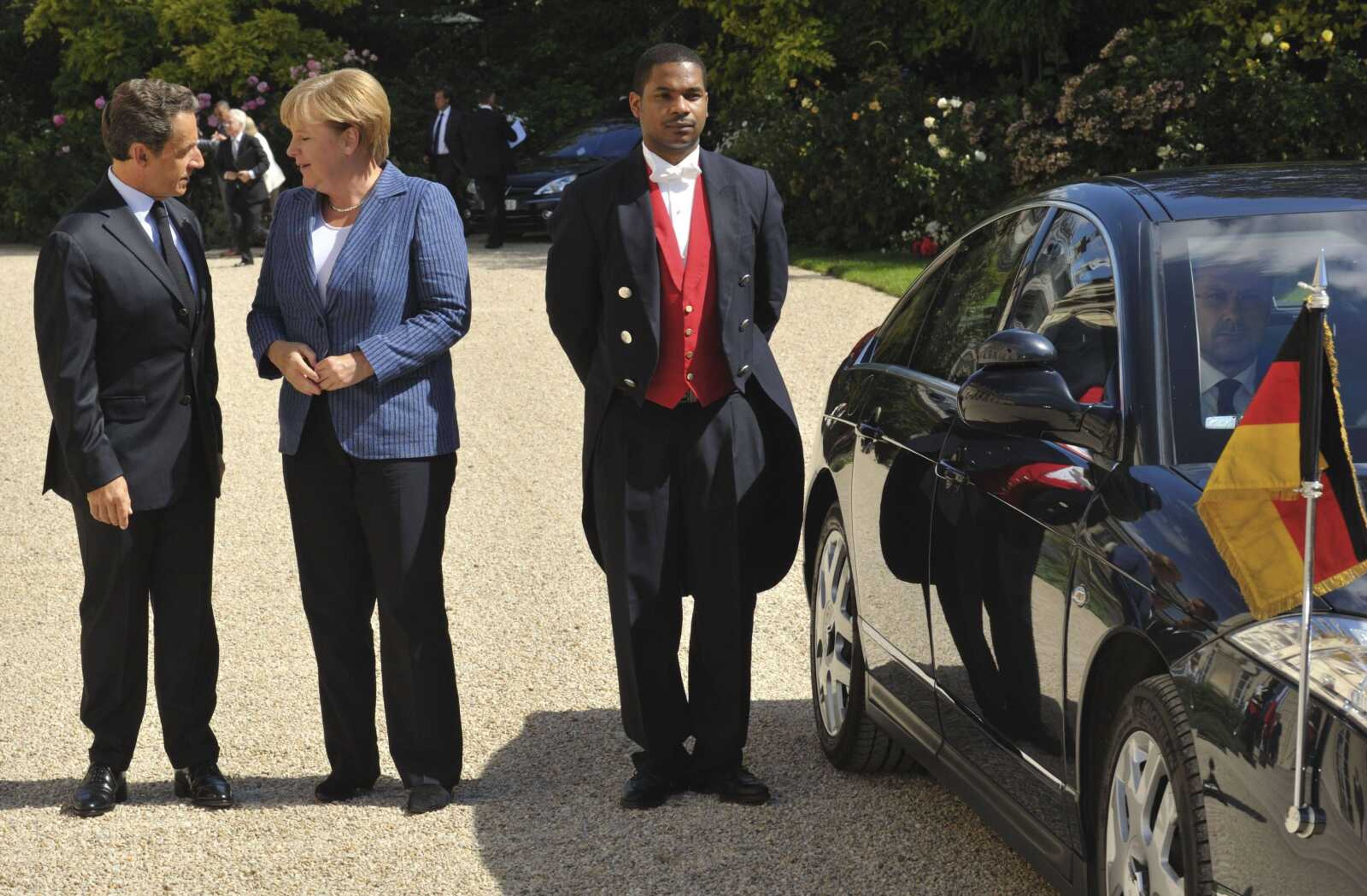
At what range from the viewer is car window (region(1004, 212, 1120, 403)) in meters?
3.73

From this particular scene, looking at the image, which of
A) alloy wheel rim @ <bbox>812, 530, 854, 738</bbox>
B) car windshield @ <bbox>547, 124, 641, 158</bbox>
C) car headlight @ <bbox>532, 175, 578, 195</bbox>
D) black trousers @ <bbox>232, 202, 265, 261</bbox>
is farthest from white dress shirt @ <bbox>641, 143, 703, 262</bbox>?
car windshield @ <bbox>547, 124, 641, 158</bbox>

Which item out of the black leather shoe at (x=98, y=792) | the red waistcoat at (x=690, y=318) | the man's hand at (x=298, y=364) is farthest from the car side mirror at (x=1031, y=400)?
the black leather shoe at (x=98, y=792)

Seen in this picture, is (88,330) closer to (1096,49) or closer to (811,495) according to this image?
(811,495)

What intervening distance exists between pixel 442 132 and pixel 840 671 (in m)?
19.8

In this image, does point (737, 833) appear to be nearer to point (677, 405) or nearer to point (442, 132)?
point (677, 405)

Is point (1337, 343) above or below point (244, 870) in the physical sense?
above

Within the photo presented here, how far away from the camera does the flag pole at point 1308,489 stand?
8.68 ft

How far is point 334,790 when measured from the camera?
516 centimetres

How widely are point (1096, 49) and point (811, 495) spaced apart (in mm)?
16405

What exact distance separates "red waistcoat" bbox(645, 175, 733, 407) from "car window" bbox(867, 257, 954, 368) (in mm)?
524

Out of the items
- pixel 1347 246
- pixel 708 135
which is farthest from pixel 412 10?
pixel 1347 246

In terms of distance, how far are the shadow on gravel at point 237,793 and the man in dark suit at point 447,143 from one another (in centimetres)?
1843

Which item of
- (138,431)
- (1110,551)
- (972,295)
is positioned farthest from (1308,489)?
(138,431)

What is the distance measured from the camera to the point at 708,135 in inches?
984
